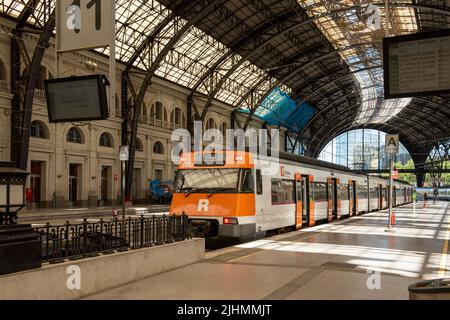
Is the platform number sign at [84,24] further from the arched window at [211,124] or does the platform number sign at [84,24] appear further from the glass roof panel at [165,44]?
the arched window at [211,124]

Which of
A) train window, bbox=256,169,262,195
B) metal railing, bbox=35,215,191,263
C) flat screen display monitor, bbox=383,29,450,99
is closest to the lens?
flat screen display monitor, bbox=383,29,450,99

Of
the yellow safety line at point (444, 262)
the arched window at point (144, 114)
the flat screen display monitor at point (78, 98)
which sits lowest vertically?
the yellow safety line at point (444, 262)

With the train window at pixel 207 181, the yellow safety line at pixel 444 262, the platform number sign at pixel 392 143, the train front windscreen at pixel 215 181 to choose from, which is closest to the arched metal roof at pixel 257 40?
the platform number sign at pixel 392 143

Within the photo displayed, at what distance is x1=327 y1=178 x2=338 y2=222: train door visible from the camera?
1022 inches

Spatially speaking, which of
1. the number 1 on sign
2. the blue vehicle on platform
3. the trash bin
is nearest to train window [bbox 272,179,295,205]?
the trash bin

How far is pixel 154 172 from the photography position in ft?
161

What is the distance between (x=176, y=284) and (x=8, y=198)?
131 inches

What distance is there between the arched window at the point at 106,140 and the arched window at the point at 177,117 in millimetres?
9594

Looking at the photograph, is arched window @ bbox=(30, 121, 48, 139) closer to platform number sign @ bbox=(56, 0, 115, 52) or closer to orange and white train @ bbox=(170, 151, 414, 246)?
orange and white train @ bbox=(170, 151, 414, 246)

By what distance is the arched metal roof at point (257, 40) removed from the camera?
3850cm

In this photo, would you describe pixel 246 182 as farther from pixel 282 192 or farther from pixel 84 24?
pixel 84 24

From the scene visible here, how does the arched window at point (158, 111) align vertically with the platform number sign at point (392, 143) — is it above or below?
above

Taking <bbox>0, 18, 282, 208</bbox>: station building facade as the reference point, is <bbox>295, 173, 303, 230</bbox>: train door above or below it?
below

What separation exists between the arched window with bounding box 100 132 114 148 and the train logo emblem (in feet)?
94.6
